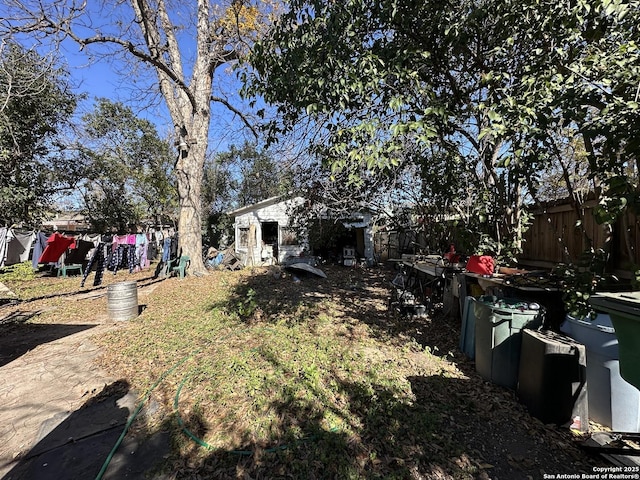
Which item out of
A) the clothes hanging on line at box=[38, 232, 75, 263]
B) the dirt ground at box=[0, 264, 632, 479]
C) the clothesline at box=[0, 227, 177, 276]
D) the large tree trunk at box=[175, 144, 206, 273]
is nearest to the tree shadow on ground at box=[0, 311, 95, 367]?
the dirt ground at box=[0, 264, 632, 479]

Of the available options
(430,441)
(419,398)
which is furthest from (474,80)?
(430,441)

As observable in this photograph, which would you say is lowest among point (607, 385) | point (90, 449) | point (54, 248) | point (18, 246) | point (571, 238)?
point (90, 449)

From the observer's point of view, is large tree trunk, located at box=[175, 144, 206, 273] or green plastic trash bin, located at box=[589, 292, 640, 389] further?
large tree trunk, located at box=[175, 144, 206, 273]

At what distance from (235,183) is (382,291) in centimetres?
1889

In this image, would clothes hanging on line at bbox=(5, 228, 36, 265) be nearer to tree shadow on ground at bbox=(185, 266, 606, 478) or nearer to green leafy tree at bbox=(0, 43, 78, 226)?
green leafy tree at bbox=(0, 43, 78, 226)

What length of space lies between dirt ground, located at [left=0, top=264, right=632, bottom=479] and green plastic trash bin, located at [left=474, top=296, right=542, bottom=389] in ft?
0.53

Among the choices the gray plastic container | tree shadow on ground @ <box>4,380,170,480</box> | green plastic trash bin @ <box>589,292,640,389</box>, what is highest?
green plastic trash bin @ <box>589,292,640,389</box>

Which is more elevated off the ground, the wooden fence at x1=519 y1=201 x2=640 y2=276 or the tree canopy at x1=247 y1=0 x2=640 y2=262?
the tree canopy at x1=247 y1=0 x2=640 y2=262

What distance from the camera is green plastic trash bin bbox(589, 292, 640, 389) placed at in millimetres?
1637

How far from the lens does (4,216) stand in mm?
10930

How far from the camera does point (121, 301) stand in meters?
5.77

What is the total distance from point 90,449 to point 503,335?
3995mm

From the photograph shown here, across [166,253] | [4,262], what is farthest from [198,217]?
[4,262]

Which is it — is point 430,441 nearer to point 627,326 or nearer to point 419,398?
point 419,398
